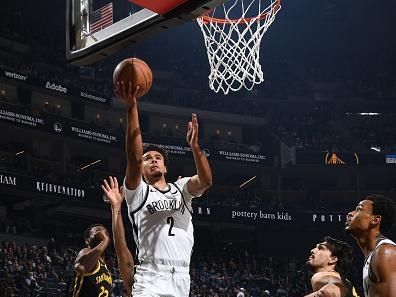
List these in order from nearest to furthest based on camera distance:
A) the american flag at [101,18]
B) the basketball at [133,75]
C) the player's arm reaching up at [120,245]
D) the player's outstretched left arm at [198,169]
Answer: the basketball at [133,75], the player's outstretched left arm at [198,169], the player's arm reaching up at [120,245], the american flag at [101,18]

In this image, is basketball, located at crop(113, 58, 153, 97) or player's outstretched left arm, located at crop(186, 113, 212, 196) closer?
basketball, located at crop(113, 58, 153, 97)

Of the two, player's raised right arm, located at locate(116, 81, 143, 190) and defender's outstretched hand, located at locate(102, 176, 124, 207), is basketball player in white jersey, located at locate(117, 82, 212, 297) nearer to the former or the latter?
player's raised right arm, located at locate(116, 81, 143, 190)

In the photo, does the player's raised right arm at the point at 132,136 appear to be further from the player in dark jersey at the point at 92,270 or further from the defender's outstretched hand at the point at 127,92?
the player in dark jersey at the point at 92,270

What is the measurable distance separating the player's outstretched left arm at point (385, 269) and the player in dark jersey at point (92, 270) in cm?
271

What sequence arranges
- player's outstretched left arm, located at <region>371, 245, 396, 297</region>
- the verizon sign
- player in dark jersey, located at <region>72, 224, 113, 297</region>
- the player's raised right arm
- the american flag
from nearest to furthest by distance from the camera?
player's outstretched left arm, located at <region>371, 245, 396, 297</region>, the player's raised right arm, the american flag, player in dark jersey, located at <region>72, 224, 113, 297</region>, the verizon sign

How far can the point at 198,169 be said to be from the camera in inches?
170

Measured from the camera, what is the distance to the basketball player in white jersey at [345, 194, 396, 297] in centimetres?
371

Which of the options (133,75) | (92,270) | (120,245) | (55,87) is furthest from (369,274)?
(55,87)

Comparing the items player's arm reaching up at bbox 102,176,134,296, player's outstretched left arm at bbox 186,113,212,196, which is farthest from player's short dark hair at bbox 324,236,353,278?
player's arm reaching up at bbox 102,176,134,296

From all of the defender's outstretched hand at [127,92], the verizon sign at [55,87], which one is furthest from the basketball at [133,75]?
the verizon sign at [55,87]

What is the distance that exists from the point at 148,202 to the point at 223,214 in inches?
768

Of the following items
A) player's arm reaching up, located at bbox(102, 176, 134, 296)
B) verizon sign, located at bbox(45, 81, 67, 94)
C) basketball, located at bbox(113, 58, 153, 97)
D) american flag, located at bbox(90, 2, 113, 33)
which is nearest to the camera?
basketball, located at bbox(113, 58, 153, 97)

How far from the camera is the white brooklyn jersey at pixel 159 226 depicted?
4176mm

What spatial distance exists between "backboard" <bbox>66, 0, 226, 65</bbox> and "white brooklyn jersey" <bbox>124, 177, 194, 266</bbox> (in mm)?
1098
